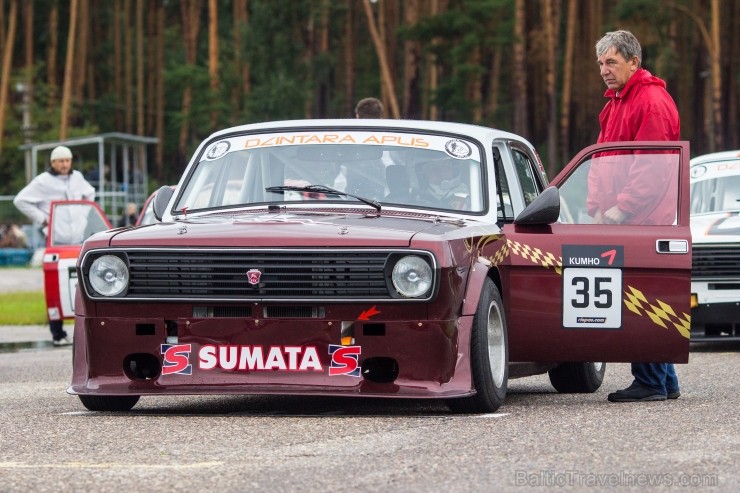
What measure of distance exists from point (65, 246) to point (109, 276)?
339 inches

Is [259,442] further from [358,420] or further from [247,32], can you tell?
[247,32]

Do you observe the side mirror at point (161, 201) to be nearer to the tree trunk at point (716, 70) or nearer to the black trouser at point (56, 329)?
the black trouser at point (56, 329)

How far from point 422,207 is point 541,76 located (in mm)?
60252

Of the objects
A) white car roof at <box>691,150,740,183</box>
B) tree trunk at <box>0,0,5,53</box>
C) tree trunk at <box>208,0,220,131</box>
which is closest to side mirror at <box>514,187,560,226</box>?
white car roof at <box>691,150,740,183</box>

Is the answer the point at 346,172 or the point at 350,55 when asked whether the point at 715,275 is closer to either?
the point at 346,172

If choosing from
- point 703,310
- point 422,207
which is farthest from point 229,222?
point 703,310

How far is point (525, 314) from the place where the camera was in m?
8.27

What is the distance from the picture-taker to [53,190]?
16.9 metres

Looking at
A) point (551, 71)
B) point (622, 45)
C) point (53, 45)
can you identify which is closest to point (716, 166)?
point (622, 45)

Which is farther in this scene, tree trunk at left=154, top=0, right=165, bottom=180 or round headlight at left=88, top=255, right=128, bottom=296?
tree trunk at left=154, top=0, right=165, bottom=180

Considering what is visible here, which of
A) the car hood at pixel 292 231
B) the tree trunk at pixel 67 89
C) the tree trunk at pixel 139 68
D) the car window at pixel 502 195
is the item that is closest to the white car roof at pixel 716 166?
the car window at pixel 502 195

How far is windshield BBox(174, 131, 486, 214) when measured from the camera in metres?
8.51

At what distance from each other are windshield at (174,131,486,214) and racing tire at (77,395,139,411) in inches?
48.9

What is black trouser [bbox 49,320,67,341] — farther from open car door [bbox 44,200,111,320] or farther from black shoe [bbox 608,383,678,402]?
black shoe [bbox 608,383,678,402]
